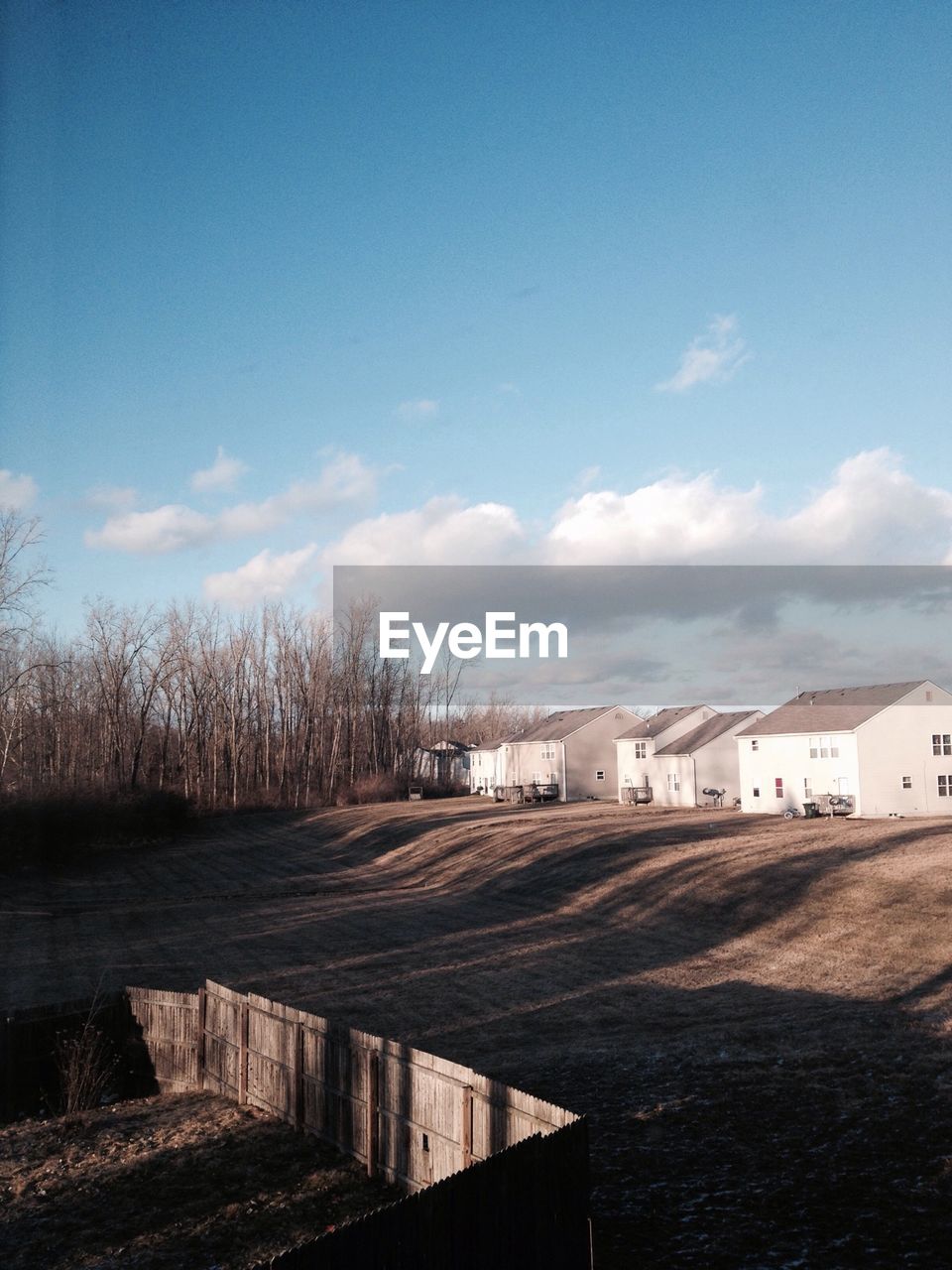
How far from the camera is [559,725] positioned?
70.8m

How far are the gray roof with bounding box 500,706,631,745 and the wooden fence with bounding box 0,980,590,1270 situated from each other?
184 ft

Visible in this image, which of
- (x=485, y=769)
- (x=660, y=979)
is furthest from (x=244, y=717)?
(x=660, y=979)

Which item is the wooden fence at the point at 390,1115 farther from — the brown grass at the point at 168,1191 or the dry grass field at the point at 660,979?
the dry grass field at the point at 660,979

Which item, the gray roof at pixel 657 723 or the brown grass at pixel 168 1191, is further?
the gray roof at pixel 657 723

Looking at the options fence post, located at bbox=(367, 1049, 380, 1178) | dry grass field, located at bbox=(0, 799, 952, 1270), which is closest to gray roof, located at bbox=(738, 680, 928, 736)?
dry grass field, located at bbox=(0, 799, 952, 1270)

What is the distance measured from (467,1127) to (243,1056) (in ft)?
14.0

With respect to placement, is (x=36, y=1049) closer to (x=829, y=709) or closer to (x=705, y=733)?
(x=829, y=709)

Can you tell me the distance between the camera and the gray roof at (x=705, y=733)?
56875 millimetres

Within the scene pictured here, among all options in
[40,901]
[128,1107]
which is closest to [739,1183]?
[128,1107]

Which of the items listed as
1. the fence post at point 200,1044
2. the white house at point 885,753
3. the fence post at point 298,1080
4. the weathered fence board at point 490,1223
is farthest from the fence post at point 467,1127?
the white house at point 885,753

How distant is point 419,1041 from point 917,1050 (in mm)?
6277

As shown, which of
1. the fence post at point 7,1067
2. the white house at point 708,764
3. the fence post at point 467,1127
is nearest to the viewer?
the fence post at point 467,1127

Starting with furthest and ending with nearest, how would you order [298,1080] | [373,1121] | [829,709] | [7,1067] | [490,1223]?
1. [829,709]
2. [7,1067]
3. [298,1080]
4. [373,1121]
5. [490,1223]

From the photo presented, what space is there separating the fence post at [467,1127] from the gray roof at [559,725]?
60.1m
